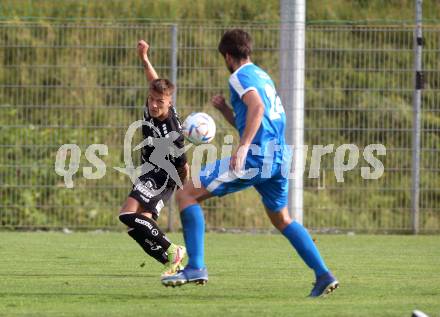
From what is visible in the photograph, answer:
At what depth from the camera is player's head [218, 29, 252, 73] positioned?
307 inches

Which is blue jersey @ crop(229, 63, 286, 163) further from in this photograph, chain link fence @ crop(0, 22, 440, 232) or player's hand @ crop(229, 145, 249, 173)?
chain link fence @ crop(0, 22, 440, 232)

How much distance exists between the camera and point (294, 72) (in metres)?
14.9

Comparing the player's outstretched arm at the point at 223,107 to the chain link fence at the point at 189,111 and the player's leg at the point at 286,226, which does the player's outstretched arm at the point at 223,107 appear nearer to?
the player's leg at the point at 286,226

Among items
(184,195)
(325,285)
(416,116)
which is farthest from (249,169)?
(416,116)

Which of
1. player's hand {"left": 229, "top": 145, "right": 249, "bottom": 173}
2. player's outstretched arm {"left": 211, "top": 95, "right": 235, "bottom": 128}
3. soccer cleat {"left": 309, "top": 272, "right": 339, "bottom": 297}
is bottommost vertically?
soccer cleat {"left": 309, "top": 272, "right": 339, "bottom": 297}

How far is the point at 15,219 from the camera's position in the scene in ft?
50.8

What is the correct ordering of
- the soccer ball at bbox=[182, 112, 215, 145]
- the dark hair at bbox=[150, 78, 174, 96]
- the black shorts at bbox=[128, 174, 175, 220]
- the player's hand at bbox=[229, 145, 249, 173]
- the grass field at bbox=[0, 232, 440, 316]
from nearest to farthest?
the grass field at bbox=[0, 232, 440, 316] < the player's hand at bbox=[229, 145, 249, 173] < the soccer ball at bbox=[182, 112, 215, 145] < the dark hair at bbox=[150, 78, 174, 96] < the black shorts at bbox=[128, 174, 175, 220]

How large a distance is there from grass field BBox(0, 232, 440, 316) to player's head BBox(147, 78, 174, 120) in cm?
146

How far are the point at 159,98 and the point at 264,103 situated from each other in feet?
6.13

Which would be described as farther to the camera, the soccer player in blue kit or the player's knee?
the player's knee

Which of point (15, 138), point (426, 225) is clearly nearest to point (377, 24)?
point (426, 225)

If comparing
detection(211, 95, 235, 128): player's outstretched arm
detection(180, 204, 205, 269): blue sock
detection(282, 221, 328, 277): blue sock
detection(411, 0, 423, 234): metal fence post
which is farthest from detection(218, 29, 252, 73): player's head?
detection(411, 0, 423, 234): metal fence post

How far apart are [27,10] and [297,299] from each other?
508 inches

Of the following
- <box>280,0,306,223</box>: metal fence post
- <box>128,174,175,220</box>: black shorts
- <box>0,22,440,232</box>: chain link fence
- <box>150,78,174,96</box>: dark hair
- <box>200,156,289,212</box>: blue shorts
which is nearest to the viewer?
<box>200,156,289,212</box>: blue shorts
